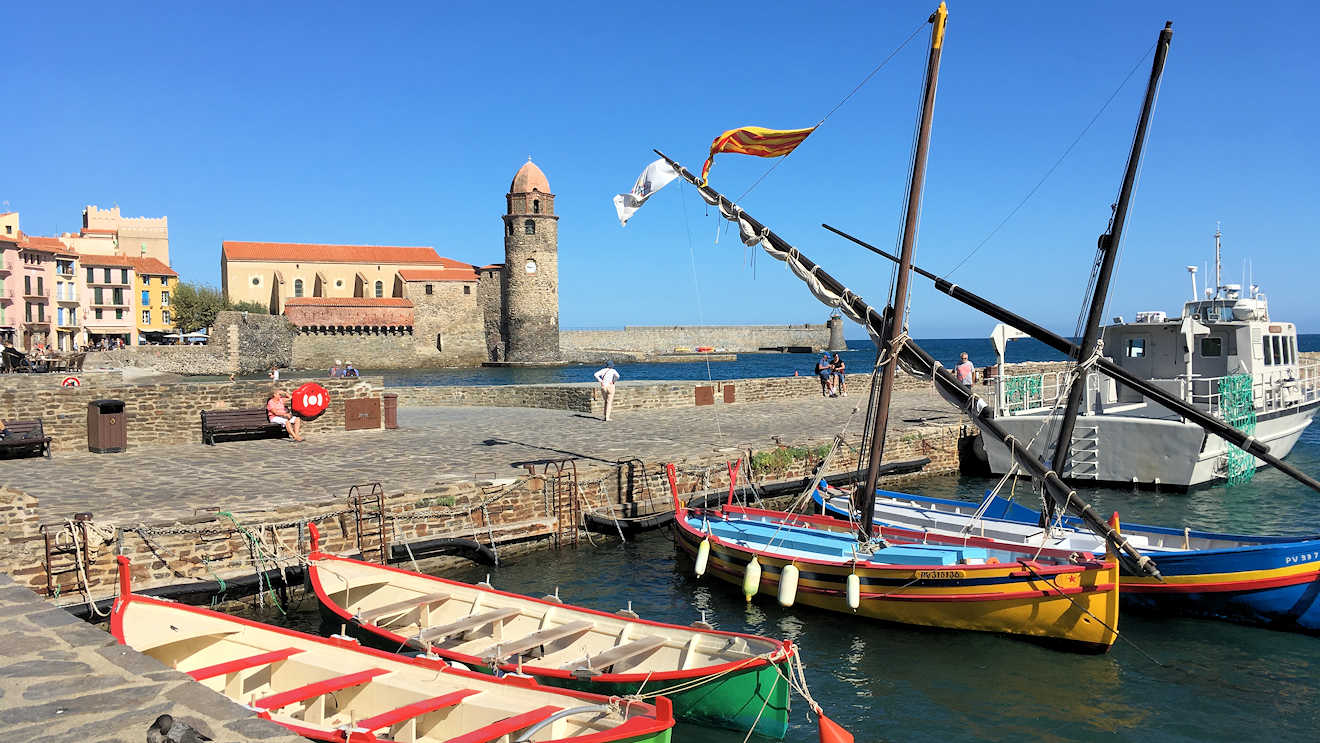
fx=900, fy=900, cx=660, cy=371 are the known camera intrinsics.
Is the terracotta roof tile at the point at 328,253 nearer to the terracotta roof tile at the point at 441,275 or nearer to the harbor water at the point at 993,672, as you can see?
the terracotta roof tile at the point at 441,275

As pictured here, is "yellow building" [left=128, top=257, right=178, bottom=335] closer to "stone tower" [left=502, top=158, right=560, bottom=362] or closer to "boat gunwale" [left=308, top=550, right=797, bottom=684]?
"stone tower" [left=502, top=158, right=560, bottom=362]

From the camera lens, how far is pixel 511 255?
84.0m

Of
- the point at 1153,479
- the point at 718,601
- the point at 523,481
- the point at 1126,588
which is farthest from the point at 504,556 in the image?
the point at 1153,479

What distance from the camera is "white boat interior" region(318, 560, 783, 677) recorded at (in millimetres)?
7883

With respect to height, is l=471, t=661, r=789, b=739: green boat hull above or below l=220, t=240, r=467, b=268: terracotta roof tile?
below

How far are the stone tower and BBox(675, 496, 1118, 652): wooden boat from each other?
73.1m

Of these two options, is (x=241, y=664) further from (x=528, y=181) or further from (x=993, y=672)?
(x=528, y=181)

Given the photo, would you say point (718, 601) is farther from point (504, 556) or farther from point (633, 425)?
point (633, 425)

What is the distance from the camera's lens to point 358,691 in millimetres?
6906

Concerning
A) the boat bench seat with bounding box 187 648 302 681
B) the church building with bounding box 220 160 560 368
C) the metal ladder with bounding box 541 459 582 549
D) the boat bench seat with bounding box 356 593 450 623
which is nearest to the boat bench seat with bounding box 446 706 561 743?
the boat bench seat with bounding box 187 648 302 681

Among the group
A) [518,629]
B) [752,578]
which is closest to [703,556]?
[752,578]

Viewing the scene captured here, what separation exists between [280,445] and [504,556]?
265 inches

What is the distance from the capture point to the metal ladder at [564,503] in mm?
14461

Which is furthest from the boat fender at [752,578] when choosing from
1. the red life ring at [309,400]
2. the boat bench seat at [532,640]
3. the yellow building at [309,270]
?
the yellow building at [309,270]
